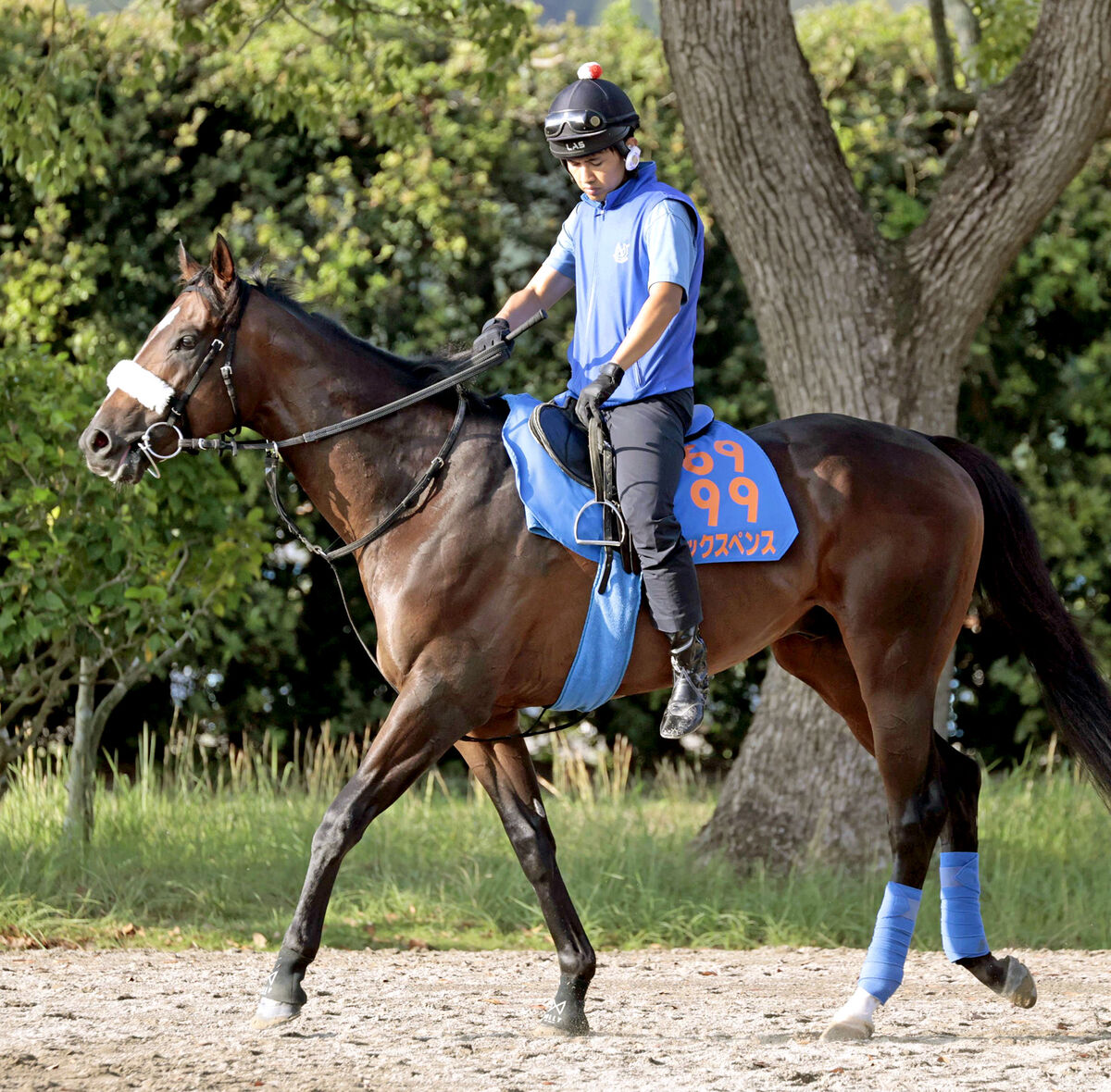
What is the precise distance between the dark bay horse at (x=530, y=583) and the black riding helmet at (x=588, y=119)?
755 mm

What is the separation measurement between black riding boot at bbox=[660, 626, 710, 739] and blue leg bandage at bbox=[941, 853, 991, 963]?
1057 millimetres

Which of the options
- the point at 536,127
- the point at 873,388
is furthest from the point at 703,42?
the point at 536,127

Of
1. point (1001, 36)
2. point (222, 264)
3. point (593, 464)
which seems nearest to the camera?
point (222, 264)

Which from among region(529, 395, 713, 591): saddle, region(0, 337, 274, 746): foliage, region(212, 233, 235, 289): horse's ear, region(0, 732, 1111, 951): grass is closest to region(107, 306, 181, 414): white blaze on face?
region(212, 233, 235, 289): horse's ear

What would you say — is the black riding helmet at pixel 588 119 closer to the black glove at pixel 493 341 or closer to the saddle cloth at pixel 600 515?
the black glove at pixel 493 341

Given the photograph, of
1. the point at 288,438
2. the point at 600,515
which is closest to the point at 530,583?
the point at 600,515

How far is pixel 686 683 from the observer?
4078mm

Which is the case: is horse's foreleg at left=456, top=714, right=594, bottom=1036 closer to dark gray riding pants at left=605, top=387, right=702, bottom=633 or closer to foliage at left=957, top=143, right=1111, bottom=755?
dark gray riding pants at left=605, top=387, right=702, bottom=633

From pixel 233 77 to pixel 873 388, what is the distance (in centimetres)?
427

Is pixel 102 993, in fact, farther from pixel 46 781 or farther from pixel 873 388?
pixel 873 388

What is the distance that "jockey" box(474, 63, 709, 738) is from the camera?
3965mm

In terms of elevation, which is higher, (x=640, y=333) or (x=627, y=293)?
(x=627, y=293)

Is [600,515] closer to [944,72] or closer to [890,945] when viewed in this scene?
[890,945]

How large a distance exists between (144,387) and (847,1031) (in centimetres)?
270
